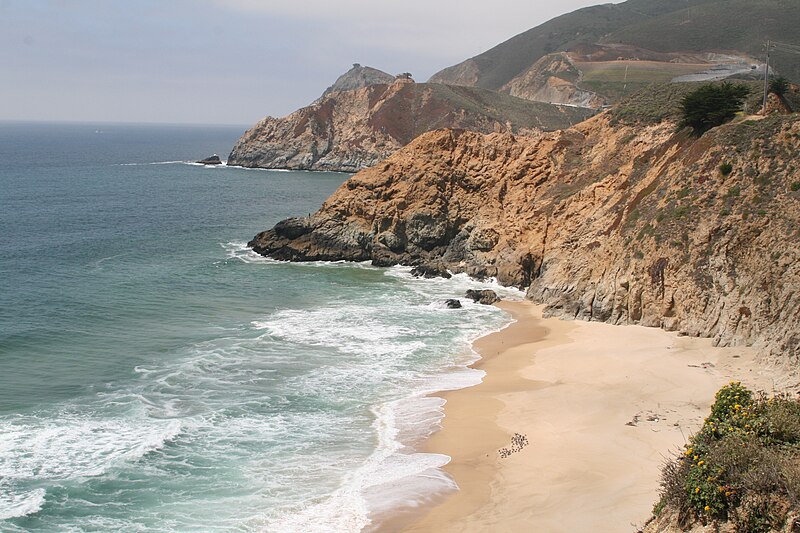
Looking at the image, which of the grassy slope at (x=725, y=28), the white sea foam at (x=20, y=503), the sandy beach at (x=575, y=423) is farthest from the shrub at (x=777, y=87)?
the grassy slope at (x=725, y=28)

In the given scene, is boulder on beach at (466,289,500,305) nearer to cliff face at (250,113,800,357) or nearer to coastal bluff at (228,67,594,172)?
cliff face at (250,113,800,357)

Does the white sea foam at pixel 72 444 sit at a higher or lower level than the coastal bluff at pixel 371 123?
lower

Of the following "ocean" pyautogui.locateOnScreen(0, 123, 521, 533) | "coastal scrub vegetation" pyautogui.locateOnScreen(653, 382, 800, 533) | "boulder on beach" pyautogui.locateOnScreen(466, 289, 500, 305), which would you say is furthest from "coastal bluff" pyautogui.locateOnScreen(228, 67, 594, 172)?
"coastal scrub vegetation" pyautogui.locateOnScreen(653, 382, 800, 533)

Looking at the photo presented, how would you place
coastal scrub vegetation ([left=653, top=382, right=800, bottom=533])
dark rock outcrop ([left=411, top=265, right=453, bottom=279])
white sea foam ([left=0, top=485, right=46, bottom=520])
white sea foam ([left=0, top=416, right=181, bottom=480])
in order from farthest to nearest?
dark rock outcrop ([left=411, top=265, right=453, bottom=279]), white sea foam ([left=0, top=416, right=181, bottom=480]), white sea foam ([left=0, top=485, right=46, bottom=520]), coastal scrub vegetation ([left=653, top=382, right=800, bottom=533])

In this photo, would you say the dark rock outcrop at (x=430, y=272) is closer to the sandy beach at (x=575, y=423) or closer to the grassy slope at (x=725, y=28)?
the sandy beach at (x=575, y=423)

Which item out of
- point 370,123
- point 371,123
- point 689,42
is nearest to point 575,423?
point 371,123

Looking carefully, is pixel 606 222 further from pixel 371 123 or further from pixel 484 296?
pixel 371 123

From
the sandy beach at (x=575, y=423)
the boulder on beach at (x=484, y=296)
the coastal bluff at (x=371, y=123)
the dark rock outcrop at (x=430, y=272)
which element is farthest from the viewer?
the coastal bluff at (x=371, y=123)
